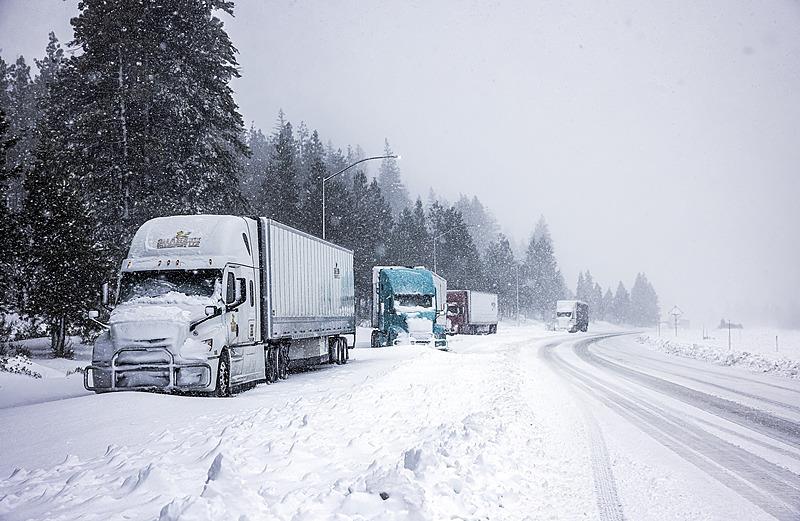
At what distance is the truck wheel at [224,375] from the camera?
41.6ft

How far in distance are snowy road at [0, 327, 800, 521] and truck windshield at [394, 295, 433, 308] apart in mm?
14980

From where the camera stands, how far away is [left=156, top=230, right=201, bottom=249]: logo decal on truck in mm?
13453

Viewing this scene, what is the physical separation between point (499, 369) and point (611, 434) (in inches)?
383

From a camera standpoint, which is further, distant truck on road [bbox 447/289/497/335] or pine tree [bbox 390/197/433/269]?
pine tree [bbox 390/197/433/269]

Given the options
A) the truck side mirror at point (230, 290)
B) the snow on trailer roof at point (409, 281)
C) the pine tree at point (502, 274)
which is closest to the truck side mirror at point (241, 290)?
the truck side mirror at point (230, 290)

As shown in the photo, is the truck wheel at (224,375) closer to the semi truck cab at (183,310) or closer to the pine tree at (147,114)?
the semi truck cab at (183,310)

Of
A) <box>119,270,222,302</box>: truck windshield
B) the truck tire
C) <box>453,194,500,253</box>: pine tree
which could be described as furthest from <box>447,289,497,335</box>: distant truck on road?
<box>453,194,500,253</box>: pine tree

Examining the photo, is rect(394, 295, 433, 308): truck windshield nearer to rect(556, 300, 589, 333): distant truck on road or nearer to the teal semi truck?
the teal semi truck

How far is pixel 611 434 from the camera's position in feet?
31.0

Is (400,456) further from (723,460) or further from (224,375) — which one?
(224,375)

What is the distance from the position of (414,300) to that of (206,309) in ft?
56.3

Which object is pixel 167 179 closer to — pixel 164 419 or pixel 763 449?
pixel 164 419

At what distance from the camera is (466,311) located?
166ft

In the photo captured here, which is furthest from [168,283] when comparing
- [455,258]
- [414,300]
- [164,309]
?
[455,258]
